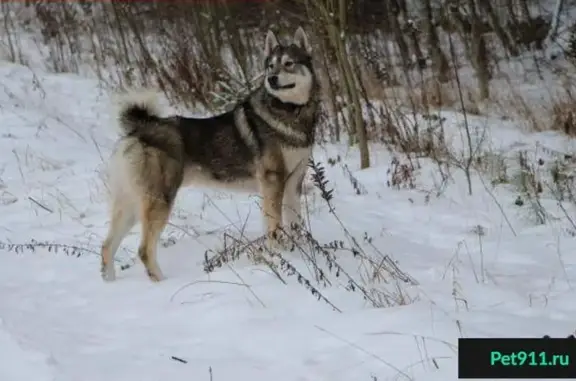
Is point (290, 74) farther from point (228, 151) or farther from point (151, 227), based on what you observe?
point (151, 227)

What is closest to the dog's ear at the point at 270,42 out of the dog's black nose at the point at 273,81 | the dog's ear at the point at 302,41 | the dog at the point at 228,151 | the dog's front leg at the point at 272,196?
the dog at the point at 228,151

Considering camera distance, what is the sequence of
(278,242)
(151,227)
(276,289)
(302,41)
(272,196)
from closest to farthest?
(276,289) → (151,227) → (278,242) → (272,196) → (302,41)

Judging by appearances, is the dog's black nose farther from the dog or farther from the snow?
the snow

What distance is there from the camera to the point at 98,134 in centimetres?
903

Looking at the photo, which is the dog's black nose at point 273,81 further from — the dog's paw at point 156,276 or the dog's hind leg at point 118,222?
the dog's paw at point 156,276

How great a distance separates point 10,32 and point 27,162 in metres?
5.95

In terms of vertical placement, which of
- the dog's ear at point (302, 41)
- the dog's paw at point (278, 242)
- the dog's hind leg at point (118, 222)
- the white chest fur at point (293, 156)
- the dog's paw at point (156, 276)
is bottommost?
the dog's paw at point (156, 276)

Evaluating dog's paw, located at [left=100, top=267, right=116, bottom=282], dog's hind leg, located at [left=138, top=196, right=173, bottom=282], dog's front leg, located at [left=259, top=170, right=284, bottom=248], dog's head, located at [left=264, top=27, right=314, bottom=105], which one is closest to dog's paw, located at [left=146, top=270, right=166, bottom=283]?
dog's hind leg, located at [left=138, top=196, right=173, bottom=282]

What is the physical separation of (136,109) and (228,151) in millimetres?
714

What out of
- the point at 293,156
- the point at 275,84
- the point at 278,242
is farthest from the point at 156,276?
the point at 275,84

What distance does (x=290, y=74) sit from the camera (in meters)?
5.41

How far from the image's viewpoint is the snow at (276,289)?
122 inches

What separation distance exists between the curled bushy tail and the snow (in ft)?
0.57

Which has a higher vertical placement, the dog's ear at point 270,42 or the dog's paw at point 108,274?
the dog's ear at point 270,42
